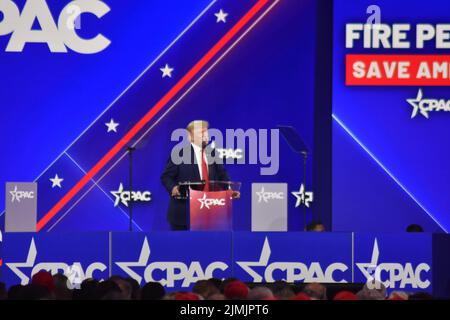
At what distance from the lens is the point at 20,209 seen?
920cm

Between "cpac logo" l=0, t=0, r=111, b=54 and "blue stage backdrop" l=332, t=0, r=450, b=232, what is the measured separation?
9.78 feet

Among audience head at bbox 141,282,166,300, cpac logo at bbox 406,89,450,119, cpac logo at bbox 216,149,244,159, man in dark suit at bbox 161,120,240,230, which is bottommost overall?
audience head at bbox 141,282,166,300

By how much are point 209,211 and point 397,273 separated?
1727mm

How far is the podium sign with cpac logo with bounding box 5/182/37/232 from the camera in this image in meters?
9.16

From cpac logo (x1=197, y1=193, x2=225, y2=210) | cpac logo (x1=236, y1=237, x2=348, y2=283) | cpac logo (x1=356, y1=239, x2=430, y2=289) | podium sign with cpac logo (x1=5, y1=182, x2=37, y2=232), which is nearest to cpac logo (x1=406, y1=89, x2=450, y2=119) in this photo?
cpac logo (x1=197, y1=193, x2=225, y2=210)

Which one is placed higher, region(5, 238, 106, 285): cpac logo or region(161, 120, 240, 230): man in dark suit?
region(161, 120, 240, 230): man in dark suit

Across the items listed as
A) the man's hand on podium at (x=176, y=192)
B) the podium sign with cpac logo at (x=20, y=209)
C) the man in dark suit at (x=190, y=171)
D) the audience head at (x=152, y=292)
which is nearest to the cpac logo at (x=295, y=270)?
the audience head at (x=152, y=292)

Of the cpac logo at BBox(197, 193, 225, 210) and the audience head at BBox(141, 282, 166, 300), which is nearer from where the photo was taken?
the audience head at BBox(141, 282, 166, 300)

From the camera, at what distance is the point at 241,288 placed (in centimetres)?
562

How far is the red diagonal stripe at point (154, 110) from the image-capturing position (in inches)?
444

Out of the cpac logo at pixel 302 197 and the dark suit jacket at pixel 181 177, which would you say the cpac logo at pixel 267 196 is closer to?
the dark suit jacket at pixel 181 177

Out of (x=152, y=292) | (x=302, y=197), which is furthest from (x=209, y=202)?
(x=302, y=197)

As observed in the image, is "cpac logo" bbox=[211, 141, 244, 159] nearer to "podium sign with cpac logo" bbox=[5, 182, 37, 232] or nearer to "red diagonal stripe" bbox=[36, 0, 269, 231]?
"red diagonal stripe" bbox=[36, 0, 269, 231]
